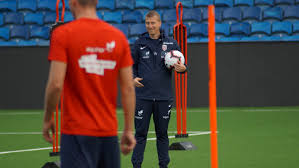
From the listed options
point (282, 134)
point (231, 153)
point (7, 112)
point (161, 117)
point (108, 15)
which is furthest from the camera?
point (108, 15)

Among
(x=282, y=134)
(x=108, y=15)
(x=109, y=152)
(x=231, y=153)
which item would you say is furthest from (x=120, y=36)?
(x=108, y=15)

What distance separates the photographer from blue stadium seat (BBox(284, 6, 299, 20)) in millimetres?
15945

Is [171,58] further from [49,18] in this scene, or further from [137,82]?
[49,18]

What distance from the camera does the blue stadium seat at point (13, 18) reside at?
16.7 meters

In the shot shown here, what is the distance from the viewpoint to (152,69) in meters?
6.30

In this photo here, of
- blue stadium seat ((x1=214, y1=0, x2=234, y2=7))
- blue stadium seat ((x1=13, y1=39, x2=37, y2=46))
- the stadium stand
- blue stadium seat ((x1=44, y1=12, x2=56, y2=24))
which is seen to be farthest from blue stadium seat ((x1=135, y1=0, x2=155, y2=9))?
blue stadium seat ((x1=13, y1=39, x2=37, y2=46))

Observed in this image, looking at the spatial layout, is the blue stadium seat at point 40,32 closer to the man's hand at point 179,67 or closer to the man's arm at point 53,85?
the man's hand at point 179,67

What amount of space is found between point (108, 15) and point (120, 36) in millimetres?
13511

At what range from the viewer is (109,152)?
3.25 metres

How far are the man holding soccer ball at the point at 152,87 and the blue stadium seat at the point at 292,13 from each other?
10.6m

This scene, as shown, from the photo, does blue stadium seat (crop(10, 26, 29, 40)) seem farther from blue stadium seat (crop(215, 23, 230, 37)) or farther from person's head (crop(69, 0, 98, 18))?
person's head (crop(69, 0, 98, 18))

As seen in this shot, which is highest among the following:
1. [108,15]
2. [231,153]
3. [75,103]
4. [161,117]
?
[108,15]

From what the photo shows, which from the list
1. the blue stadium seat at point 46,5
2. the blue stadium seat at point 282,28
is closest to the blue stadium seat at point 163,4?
the blue stadium seat at point 282,28

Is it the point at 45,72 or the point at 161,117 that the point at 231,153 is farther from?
the point at 45,72
